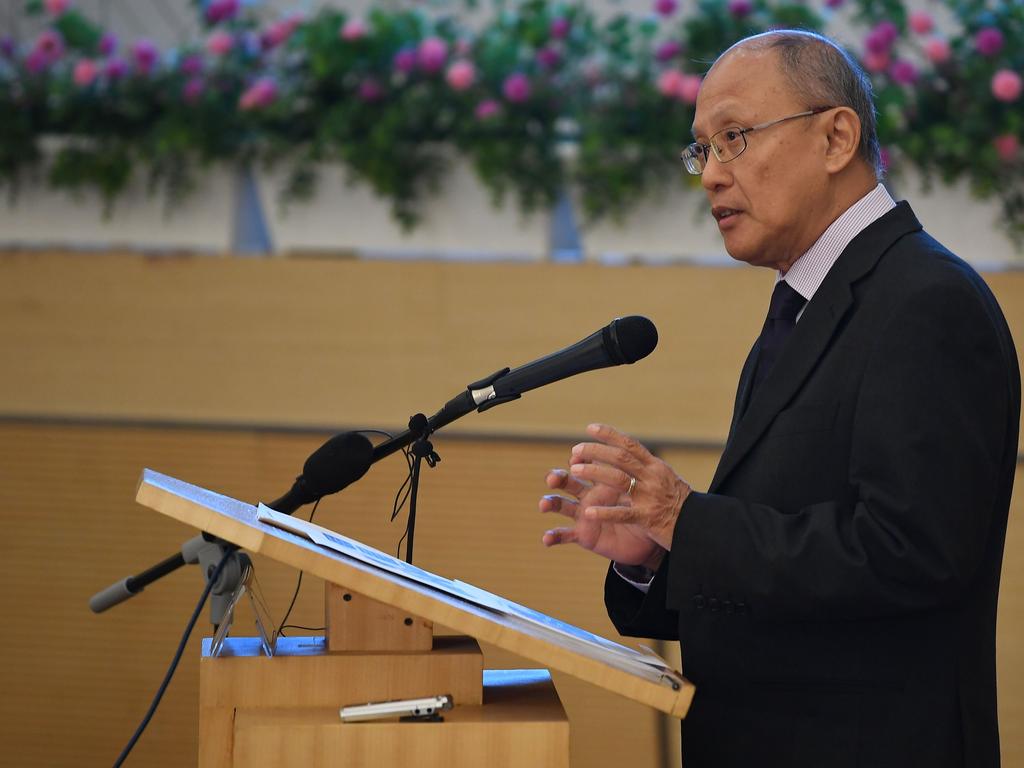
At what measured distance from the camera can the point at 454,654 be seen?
1374 millimetres

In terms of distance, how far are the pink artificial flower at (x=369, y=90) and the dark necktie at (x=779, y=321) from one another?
1.91m

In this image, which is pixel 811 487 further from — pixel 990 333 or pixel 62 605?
pixel 62 605

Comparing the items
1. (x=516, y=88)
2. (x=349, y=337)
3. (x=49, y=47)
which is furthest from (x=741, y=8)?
(x=49, y=47)

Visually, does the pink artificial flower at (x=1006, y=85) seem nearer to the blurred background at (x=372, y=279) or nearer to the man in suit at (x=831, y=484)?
the blurred background at (x=372, y=279)

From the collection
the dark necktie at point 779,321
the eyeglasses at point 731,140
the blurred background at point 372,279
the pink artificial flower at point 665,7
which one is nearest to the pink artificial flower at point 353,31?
the blurred background at point 372,279

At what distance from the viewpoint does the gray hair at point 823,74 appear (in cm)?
163

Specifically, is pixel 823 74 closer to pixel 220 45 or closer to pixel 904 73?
pixel 904 73

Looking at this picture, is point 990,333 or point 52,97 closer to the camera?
point 990,333

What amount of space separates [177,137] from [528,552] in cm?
151

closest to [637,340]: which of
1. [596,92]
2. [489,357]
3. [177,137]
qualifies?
[489,357]

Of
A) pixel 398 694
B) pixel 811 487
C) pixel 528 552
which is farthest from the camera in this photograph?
pixel 528 552

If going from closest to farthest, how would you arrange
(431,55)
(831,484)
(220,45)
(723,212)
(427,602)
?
(427,602)
(831,484)
(723,212)
(431,55)
(220,45)

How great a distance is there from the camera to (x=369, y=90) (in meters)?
3.32

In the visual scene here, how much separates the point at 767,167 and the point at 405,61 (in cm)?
188
